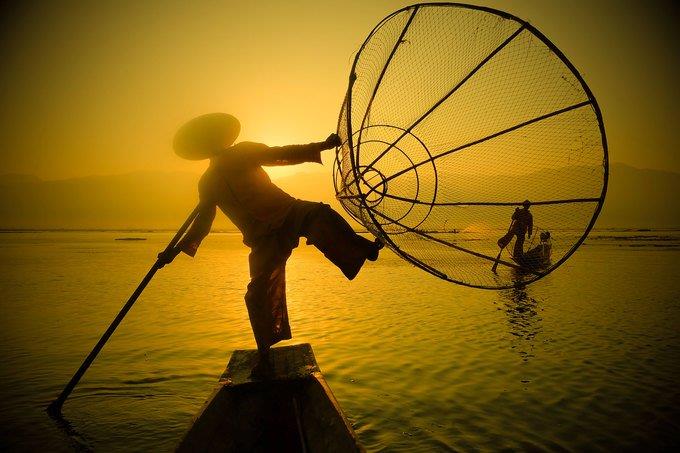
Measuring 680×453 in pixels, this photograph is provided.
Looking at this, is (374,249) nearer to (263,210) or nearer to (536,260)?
(263,210)

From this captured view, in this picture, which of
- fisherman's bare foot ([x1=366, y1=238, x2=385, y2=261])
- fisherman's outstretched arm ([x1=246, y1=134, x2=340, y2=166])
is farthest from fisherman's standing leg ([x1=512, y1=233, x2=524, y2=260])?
fisherman's outstretched arm ([x1=246, y1=134, x2=340, y2=166])

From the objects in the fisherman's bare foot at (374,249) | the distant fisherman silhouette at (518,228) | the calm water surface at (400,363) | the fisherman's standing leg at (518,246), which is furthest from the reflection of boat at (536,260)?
the fisherman's bare foot at (374,249)

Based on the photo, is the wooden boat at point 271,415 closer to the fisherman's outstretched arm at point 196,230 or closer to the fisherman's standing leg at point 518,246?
the fisherman's outstretched arm at point 196,230

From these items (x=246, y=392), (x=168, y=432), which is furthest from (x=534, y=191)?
(x=168, y=432)

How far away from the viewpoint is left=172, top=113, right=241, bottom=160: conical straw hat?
2684mm

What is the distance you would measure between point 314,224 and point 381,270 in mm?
11118

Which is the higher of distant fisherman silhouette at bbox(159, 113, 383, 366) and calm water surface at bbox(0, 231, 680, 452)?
distant fisherman silhouette at bbox(159, 113, 383, 366)

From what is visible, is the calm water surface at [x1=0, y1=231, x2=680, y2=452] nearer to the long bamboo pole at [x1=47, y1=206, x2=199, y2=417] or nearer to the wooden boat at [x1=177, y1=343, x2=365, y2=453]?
the long bamboo pole at [x1=47, y1=206, x2=199, y2=417]

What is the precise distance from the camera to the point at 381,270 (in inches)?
525

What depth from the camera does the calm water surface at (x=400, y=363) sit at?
3059mm

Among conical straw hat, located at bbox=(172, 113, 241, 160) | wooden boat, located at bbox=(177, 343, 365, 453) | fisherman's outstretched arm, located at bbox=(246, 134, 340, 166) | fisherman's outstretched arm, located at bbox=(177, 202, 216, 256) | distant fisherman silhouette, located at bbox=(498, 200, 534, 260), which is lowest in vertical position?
wooden boat, located at bbox=(177, 343, 365, 453)

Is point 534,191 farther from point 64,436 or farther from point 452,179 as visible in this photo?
point 64,436

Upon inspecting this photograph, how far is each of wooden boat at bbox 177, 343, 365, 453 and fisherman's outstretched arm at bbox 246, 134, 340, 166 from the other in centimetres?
140

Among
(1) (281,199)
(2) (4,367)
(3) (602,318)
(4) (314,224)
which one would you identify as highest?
(1) (281,199)
